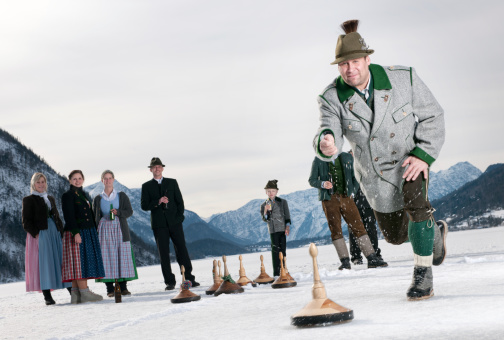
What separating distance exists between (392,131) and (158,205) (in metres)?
6.72

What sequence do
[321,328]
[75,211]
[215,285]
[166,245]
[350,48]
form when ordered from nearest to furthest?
[321,328], [350,48], [215,285], [75,211], [166,245]

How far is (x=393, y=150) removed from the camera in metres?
4.98

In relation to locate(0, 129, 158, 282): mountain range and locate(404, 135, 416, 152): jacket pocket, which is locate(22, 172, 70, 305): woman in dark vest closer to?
locate(404, 135, 416, 152): jacket pocket

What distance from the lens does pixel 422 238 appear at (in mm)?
5070

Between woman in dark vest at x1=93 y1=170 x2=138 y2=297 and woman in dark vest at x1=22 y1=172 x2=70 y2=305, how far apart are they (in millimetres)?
657

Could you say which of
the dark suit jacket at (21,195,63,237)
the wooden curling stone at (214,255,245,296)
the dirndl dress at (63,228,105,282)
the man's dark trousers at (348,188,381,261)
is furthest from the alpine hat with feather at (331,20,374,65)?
the man's dark trousers at (348,188,381,261)

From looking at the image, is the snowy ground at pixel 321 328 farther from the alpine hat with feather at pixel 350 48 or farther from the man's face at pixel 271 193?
the man's face at pixel 271 193

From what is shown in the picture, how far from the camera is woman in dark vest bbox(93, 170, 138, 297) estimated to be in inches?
420

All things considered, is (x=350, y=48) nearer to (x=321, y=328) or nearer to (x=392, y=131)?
(x=392, y=131)

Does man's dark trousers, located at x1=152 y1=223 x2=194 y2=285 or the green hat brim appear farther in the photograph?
man's dark trousers, located at x1=152 y1=223 x2=194 y2=285

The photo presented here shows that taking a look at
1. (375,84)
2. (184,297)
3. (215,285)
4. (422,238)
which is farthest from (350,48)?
(215,285)

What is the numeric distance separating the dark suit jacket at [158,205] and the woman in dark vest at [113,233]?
0.38 metres

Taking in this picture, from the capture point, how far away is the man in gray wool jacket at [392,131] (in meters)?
4.93

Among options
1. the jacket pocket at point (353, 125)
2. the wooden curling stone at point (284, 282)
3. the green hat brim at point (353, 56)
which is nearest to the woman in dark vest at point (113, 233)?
the wooden curling stone at point (284, 282)
